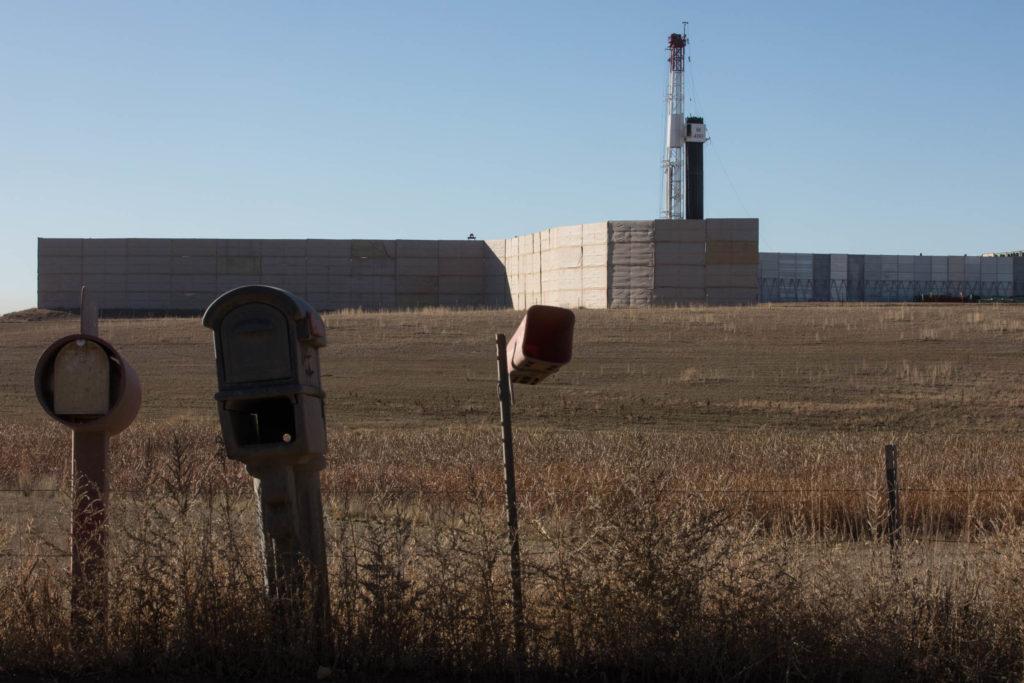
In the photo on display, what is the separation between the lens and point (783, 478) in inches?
466

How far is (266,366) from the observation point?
18.1ft

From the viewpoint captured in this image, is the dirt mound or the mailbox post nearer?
the mailbox post

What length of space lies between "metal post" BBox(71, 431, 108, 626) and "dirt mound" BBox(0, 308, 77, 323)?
153 ft

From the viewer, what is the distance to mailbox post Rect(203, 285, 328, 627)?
18.0 ft

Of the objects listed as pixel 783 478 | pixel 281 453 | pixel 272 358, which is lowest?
pixel 783 478

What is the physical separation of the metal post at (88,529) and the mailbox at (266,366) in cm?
102

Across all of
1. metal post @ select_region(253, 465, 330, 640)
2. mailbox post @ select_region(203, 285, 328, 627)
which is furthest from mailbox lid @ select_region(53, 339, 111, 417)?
metal post @ select_region(253, 465, 330, 640)

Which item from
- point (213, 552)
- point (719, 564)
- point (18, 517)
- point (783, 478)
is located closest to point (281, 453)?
point (213, 552)

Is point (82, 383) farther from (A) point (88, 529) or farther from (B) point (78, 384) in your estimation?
(A) point (88, 529)

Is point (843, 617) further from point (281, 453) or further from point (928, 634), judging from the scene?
point (281, 453)

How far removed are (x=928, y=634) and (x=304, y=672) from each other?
3098mm

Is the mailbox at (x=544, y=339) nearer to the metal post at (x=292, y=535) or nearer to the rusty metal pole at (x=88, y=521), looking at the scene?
the metal post at (x=292, y=535)

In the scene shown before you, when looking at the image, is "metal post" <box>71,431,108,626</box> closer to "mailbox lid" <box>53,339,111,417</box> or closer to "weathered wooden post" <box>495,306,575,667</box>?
"mailbox lid" <box>53,339,111,417</box>

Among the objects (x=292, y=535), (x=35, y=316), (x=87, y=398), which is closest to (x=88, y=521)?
(x=87, y=398)
